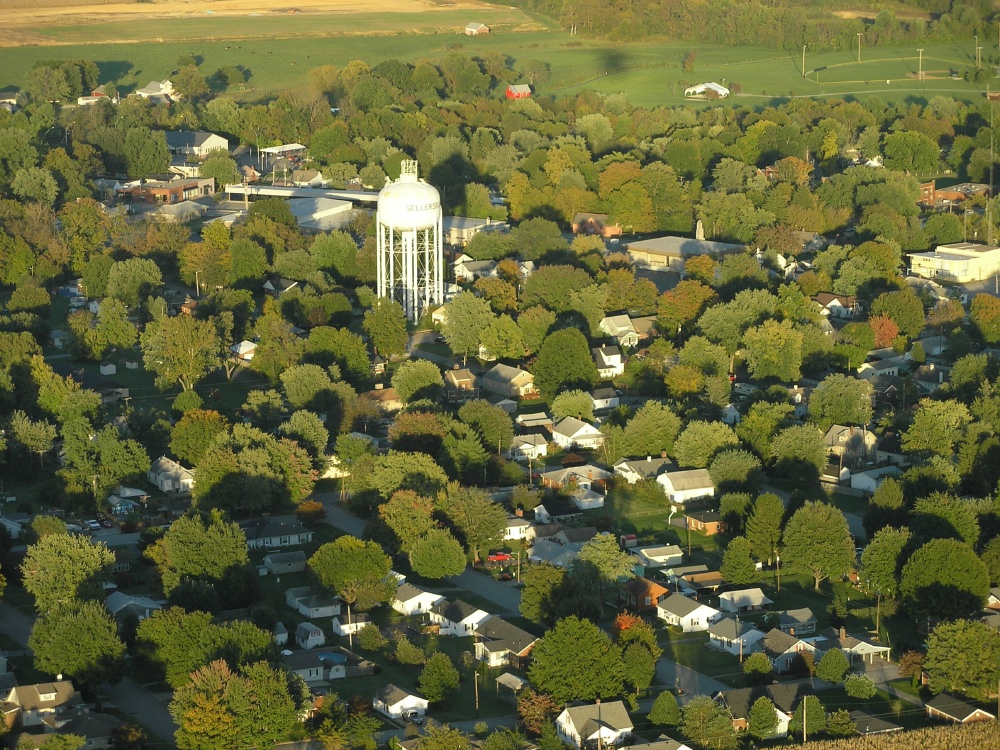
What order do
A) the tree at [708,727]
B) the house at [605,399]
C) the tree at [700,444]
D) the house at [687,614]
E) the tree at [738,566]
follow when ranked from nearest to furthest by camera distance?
the tree at [708,727] → the house at [687,614] → the tree at [738,566] → the tree at [700,444] → the house at [605,399]

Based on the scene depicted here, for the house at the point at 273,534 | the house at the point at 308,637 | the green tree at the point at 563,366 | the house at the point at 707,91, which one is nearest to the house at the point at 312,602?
the house at the point at 308,637

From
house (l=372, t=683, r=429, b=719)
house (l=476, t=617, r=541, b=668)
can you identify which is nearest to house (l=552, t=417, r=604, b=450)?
house (l=476, t=617, r=541, b=668)

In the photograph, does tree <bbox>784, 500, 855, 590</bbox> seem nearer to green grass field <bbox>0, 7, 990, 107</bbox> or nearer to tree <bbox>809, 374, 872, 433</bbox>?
tree <bbox>809, 374, 872, 433</bbox>

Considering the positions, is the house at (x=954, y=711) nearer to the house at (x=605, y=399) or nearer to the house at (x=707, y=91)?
the house at (x=605, y=399)

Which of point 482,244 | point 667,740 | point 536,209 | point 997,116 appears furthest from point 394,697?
point 997,116

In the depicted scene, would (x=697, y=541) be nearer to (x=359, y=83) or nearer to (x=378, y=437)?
(x=378, y=437)

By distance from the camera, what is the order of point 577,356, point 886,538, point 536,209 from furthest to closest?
point 536,209, point 577,356, point 886,538
